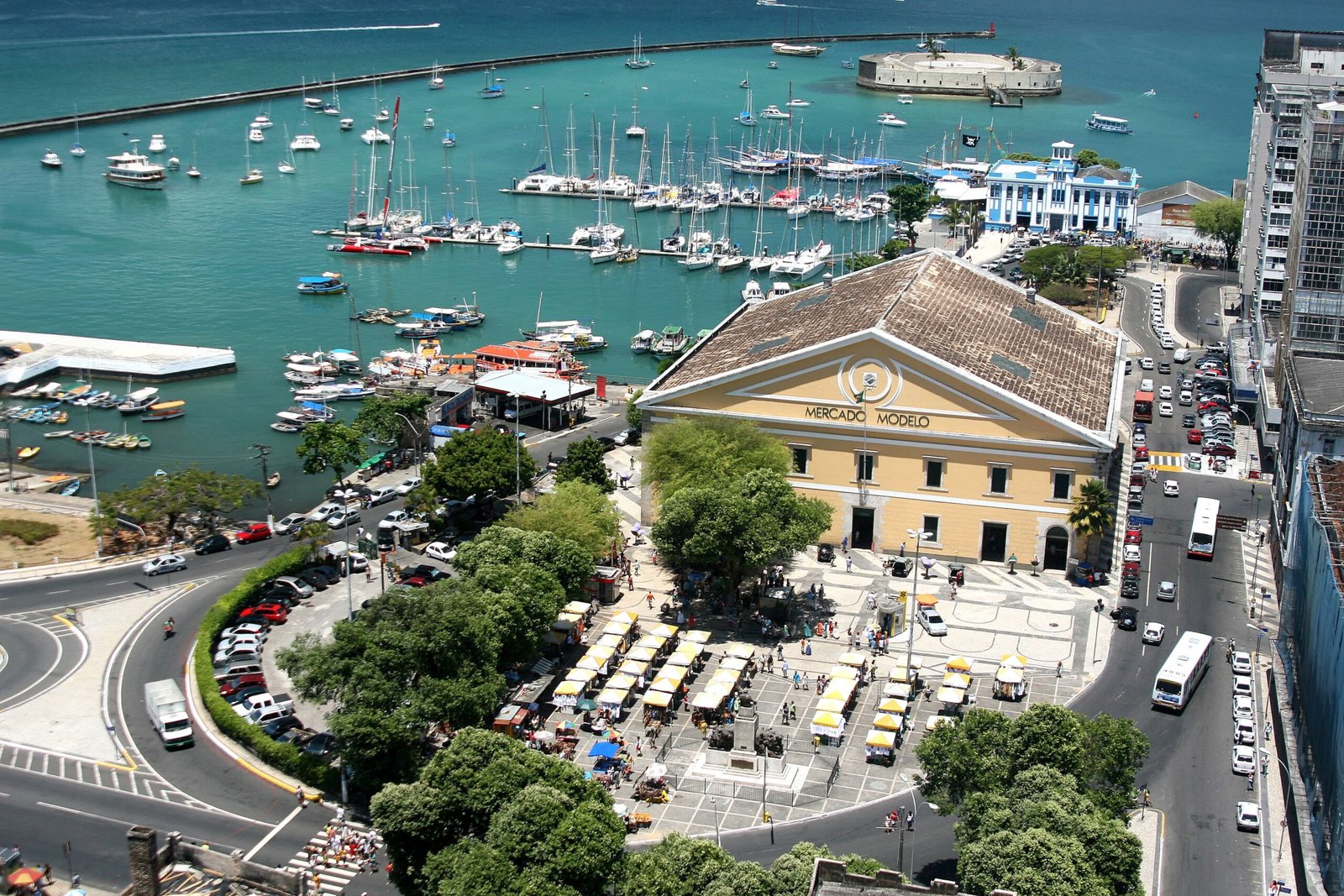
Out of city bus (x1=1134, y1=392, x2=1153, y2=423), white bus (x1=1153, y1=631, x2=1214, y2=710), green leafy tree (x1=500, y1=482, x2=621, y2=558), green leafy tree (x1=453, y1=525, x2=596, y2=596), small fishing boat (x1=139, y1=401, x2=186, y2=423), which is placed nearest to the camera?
white bus (x1=1153, y1=631, x2=1214, y2=710)

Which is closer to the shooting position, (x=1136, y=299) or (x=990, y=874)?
(x=990, y=874)

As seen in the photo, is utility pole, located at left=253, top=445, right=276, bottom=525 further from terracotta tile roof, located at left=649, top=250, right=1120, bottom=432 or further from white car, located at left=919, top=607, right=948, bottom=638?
white car, located at left=919, top=607, right=948, bottom=638

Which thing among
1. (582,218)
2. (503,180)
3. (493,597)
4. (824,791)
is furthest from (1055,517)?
(503,180)

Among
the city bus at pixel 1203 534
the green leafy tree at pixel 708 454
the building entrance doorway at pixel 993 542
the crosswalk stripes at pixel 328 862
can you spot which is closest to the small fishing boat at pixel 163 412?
the green leafy tree at pixel 708 454

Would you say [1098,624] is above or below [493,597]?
below

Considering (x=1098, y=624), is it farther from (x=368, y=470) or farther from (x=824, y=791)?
(x=368, y=470)

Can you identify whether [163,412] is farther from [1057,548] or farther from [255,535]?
[1057,548]

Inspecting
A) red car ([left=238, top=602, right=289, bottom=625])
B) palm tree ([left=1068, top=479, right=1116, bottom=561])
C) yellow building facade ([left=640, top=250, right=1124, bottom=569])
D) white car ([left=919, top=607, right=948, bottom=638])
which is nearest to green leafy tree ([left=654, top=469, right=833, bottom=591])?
white car ([left=919, top=607, right=948, bottom=638])

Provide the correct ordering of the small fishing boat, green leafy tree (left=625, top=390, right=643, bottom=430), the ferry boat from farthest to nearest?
the ferry boat
the small fishing boat
green leafy tree (left=625, top=390, right=643, bottom=430)

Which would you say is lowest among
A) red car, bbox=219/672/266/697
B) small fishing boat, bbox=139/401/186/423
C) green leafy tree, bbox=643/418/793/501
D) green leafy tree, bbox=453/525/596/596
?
small fishing boat, bbox=139/401/186/423
